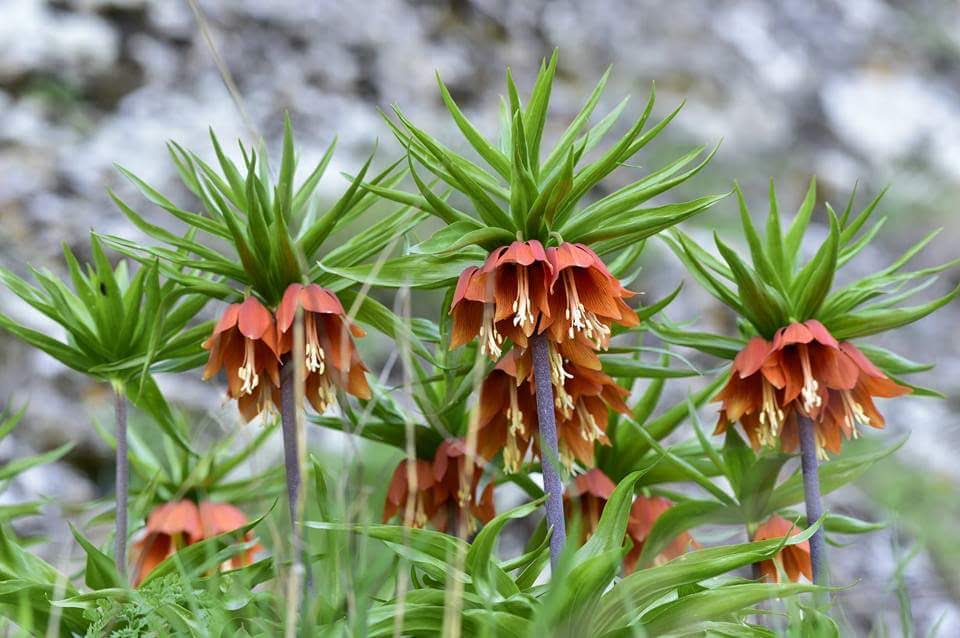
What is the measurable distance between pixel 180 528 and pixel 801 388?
0.95 meters

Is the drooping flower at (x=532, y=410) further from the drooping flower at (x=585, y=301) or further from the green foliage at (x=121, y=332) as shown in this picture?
the green foliage at (x=121, y=332)

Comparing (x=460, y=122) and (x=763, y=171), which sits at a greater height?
(x=763, y=171)

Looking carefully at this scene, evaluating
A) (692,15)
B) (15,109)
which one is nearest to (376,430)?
(15,109)

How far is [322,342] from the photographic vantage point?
52.3 inches

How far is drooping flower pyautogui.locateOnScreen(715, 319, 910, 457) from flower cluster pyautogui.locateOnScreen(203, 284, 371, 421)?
0.52m

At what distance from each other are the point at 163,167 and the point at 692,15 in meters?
4.53

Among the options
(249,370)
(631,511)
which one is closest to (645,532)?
(631,511)

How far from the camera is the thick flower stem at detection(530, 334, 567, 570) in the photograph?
46.4 inches

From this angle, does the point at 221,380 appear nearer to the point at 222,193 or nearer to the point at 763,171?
the point at 222,193

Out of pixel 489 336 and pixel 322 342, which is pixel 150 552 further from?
pixel 489 336

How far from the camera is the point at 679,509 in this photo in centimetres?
141

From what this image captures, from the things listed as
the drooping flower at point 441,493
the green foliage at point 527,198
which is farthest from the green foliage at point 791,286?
the drooping flower at point 441,493

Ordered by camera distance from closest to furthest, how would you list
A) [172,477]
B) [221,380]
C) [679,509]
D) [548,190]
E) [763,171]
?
[548,190] → [679,509] → [172,477] → [221,380] → [763,171]

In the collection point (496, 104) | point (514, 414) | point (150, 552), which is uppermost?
point (496, 104)
